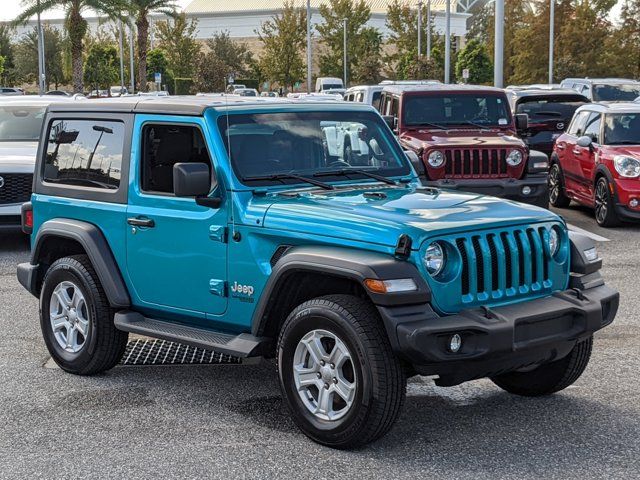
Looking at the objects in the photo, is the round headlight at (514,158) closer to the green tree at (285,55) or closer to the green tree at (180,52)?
the green tree at (180,52)

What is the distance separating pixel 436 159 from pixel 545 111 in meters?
7.02

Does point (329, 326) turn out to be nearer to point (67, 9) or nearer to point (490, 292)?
point (490, 292)

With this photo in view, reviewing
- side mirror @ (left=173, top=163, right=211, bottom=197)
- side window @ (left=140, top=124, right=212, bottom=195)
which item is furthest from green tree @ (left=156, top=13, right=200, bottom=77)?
side mirror @ (left=173, top=163, right=211, bottom=197)

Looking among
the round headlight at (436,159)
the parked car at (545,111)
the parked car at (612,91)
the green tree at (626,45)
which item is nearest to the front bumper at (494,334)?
the round headlight at (436,159)

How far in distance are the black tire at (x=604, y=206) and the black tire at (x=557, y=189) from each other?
171 centimetres

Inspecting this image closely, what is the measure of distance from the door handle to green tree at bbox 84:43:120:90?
260 ft

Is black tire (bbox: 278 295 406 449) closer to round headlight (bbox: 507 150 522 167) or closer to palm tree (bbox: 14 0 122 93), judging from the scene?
round headlight (bbox: 507 150 522 167)

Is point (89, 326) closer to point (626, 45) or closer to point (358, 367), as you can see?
point (358, 367)

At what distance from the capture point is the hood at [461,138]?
47.5 feet

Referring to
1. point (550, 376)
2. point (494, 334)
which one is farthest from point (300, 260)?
point (550, 376)

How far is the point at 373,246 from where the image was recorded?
5.47 metres

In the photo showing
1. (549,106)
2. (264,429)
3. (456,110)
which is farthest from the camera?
(549,106)

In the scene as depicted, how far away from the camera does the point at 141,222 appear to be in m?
6.71

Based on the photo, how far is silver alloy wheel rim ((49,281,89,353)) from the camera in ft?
23.6
